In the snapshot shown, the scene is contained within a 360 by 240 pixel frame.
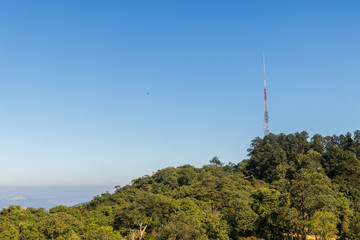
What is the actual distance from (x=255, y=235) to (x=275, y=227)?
27.0ft

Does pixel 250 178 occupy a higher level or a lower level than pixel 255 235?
higher

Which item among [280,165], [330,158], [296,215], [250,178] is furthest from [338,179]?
[296,215]

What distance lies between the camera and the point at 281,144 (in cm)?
12194

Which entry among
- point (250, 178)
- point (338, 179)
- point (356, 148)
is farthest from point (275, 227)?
point (356, 148)

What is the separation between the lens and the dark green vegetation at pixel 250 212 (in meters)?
40.8

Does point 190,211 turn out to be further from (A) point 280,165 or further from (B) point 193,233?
(A) point 280,165

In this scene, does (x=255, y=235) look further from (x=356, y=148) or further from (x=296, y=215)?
(x=356, y=148)

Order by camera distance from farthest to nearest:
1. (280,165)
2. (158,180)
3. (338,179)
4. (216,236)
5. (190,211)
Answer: (158,180) < (280,165) < (338,179) < (190,211) < (216,236)

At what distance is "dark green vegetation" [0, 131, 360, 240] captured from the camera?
134 ft

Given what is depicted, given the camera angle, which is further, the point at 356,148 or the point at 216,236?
the point at 356,148

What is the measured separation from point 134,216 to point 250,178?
70239mm

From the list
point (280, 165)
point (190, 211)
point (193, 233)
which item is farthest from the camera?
point (280, 165)

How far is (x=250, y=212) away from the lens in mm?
56344

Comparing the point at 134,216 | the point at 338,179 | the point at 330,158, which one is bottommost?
the point at 134,216
